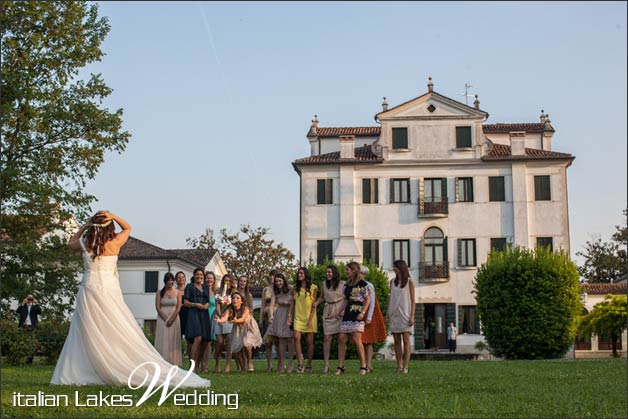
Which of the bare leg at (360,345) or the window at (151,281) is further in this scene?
the window at (151,281)

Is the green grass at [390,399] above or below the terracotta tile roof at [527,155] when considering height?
below

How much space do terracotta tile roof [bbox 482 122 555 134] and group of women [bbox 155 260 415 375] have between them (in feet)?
132

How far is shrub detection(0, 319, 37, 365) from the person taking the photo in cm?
2094

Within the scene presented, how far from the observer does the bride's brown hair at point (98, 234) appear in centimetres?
1158

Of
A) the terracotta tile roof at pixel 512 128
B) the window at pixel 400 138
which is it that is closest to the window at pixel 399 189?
the window at pixel 400 138

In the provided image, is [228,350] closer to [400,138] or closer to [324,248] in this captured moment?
[324,248]

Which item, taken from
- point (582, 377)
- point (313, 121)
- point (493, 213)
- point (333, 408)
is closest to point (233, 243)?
point (313, 121)

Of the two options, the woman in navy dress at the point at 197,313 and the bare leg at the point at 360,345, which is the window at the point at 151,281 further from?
the bare leg at the point at 360,345

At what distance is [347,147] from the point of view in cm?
5109

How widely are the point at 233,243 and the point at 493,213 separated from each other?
2428 centimetres

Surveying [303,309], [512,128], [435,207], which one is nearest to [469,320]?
[435,207]

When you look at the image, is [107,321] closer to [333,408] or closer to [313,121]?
[333,408]

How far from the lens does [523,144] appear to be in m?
50.3

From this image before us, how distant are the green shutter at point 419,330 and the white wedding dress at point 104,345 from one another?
38.3 metres
